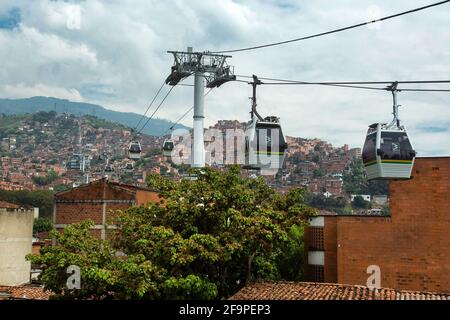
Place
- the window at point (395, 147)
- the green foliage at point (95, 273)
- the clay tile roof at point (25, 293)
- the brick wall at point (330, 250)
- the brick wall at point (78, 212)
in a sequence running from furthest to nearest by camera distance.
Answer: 1. the brick wall at point (78, 212)
2. the brick wall at point (330, 250)
3. the clay tile roof at point (25, 293)
4. the green foliage at point (95, 273)
5. the window at point (395, 147)

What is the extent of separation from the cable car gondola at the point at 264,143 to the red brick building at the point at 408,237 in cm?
905

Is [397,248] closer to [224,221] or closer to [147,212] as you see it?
[224,221]

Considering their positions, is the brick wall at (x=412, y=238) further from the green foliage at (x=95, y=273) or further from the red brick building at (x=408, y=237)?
the green foliage at (x=95, y=273)

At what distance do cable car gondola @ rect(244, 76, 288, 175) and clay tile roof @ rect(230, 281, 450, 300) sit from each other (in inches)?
194

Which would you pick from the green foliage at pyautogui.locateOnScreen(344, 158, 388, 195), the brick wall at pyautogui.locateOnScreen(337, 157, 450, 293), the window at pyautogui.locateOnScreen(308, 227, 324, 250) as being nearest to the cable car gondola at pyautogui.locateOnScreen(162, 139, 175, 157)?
the window at pyautogui.locateOnScreen(308, 227, 324, 250)

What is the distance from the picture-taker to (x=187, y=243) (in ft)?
49.3

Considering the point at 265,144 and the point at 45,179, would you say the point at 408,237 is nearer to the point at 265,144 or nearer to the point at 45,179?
the point at 265,144

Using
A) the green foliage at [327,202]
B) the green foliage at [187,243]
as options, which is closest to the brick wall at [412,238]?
the green foliage at [187,243]

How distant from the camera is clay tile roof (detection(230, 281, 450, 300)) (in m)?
15.6

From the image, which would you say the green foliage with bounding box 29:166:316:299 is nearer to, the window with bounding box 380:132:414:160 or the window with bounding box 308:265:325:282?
the window with bounding box 308:265:325:282

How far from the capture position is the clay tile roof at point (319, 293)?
1562cm

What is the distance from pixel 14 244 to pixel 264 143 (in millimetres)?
20899

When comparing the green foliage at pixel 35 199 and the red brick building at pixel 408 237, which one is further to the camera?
the green foliage at pixel 35 199

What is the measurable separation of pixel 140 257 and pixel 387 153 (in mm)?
7161
